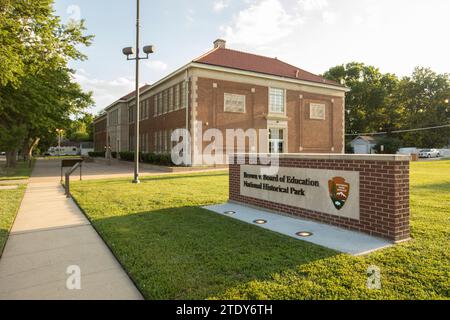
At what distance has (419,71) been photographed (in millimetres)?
59406

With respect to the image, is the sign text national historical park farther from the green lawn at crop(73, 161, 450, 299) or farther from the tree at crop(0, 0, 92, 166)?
the tree at crop(0, 0, 92, 166)

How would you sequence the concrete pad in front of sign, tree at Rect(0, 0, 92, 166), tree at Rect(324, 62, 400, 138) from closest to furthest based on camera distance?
the concrete pad in front of sign, tree at Rect(0, 0, 92, 166), tree at Rect(324, 62, 400, 138)

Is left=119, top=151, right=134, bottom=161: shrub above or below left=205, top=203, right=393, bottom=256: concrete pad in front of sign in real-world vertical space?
above

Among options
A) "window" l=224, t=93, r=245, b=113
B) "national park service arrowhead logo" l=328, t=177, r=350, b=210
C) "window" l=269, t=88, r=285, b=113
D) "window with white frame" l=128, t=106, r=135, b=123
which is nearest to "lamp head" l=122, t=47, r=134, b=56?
"national park service arrowhead logo" l=328, t=177, r=350, b=210

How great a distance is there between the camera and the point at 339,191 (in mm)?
6250

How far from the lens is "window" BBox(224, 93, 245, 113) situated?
26719 mm

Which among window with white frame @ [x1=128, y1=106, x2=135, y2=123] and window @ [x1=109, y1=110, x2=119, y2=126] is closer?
window with white frame @ [x1=128, y1=106, x2=135, y2=123]

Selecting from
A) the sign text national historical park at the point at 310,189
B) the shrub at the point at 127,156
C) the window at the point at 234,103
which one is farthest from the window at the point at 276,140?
the sign text national historical park at the point at 310,189

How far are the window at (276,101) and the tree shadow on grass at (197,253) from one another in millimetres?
23873

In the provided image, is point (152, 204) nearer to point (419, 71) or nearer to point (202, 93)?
point (202, 93)

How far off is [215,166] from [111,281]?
21.0m

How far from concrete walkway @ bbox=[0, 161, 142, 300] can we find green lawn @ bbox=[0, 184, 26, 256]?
0.12 m

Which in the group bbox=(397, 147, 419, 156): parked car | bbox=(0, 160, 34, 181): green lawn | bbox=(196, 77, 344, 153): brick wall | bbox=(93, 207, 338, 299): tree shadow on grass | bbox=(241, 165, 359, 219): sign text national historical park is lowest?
bbox=(93, 207, 338, 299): tree shadow on grass

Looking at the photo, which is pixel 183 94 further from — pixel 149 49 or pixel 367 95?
pixel 367 95
